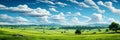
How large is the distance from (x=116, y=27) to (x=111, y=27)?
469 centimetres

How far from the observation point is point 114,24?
178125 millimetres

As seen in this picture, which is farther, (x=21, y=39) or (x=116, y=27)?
(x=116, y=27)

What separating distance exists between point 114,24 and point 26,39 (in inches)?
3959

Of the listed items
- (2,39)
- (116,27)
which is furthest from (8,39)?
(116,27)

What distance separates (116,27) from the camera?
577 ft

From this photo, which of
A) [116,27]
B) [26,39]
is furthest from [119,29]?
[26,39]

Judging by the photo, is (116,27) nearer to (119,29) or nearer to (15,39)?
(119,29)

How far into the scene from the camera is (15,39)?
325ft

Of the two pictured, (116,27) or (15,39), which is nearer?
(15,39)

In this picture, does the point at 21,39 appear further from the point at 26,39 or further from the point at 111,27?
the point at 111,27

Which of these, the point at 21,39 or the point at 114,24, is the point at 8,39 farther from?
the point at 114,24

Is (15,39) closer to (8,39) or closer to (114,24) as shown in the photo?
(8,39)

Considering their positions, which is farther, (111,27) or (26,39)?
(111,27)

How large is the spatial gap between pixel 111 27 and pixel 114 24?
3523mm
